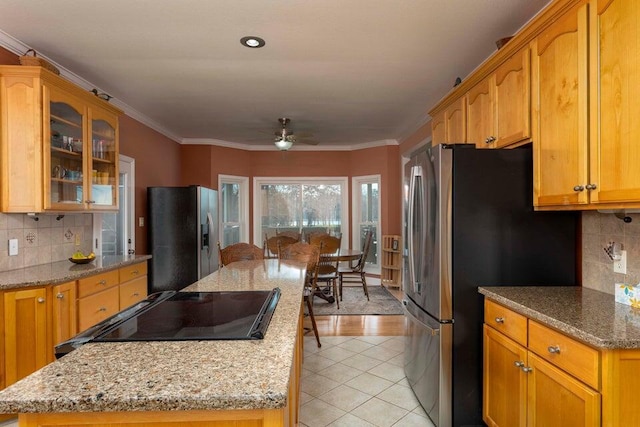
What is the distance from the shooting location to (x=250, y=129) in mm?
5430

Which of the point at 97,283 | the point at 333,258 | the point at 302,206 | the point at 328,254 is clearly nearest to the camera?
the point at 97,283

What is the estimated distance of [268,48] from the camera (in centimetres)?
281

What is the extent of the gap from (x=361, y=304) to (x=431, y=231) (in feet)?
10.0

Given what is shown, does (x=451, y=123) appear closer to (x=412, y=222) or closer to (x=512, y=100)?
(x=512, y=100)

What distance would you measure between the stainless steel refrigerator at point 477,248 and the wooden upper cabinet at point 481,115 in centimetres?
36

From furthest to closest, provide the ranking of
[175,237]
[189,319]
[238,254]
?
1. [175,237]
2. [238,254]
3. [189,319]

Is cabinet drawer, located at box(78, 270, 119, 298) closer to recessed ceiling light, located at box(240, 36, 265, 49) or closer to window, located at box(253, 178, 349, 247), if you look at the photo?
recessed ceiling light, located at box(240, 36, 265, 49)

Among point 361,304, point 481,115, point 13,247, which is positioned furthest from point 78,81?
point 361,304

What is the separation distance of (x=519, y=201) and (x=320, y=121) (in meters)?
3.30

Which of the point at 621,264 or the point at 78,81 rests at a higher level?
the point at 78,81

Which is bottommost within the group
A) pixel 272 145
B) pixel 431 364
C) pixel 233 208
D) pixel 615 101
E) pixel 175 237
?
pixel 431 364

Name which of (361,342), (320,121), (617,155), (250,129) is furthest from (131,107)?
(617,155)

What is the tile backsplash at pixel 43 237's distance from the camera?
2.69 m

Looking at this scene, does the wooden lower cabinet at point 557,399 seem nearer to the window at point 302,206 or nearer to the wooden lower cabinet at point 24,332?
the wooden lower cabinet at point 24,332
